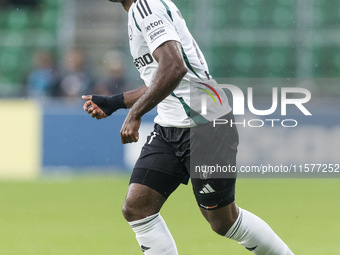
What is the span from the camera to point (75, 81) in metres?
12.7

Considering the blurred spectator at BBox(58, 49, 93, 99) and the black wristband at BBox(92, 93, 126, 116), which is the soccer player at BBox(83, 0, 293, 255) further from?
the blurred spectator at BBox(58, 49, 93, 99)

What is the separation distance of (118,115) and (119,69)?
39.4 inches

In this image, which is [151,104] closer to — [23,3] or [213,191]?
[213,191]

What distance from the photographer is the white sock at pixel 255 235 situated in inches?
184

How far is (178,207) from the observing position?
29.8 ft

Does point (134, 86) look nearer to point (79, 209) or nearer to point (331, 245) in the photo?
point (79, 209)

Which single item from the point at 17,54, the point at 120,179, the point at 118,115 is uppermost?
the point at 17,54

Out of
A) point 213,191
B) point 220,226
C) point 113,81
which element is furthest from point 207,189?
point 113,81

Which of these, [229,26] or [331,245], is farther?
[229,26]

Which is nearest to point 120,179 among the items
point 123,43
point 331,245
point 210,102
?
point 123,43

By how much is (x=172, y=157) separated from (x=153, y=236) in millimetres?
469

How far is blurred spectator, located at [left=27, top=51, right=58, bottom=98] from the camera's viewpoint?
12.7 metres

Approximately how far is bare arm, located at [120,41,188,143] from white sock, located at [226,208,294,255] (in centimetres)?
99

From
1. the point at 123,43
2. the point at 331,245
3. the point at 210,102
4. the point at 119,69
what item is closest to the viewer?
the point at 210,102
